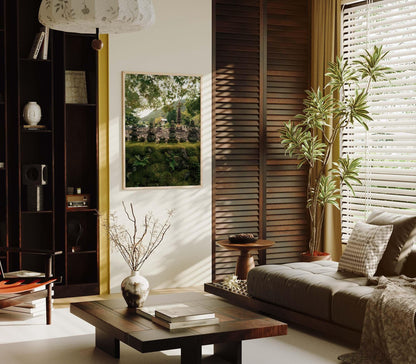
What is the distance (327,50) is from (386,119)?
106cm

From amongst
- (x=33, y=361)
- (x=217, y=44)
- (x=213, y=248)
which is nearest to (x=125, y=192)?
(x=213, y=248)

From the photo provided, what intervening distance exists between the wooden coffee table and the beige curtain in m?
2.71

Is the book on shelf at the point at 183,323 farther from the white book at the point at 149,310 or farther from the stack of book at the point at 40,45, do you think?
the stack of book at the point at 40,45

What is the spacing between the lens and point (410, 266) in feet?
16.2

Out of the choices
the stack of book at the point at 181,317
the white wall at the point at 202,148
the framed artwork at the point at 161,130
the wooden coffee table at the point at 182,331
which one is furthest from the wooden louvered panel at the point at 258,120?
the stack of book at the point at 181,317

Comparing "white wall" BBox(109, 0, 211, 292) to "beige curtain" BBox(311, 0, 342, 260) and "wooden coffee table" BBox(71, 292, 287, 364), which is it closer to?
"beige curtain" BBox(311, 0, 342, 260)

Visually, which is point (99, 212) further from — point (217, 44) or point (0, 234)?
point (217, 44)

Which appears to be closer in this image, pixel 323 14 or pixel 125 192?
pixel 125 192

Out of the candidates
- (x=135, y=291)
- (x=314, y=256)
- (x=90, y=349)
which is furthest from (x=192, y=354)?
(x=314, y=256)

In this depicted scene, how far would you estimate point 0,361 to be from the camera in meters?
4.22

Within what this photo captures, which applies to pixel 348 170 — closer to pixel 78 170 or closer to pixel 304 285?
pixel 304 285

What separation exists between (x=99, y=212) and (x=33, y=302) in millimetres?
1190

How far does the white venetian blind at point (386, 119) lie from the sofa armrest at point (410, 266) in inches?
46.0

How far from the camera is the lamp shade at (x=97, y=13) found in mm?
3467
